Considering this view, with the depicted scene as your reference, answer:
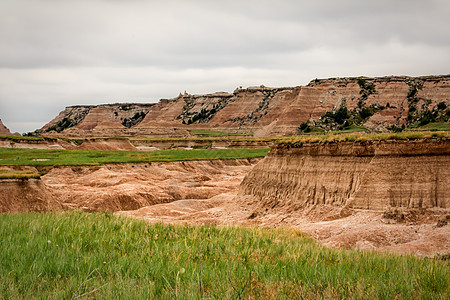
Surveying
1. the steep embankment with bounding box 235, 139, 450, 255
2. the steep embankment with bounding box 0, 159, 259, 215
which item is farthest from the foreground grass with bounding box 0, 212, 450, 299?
the steep embankment with bounding box 0, 159, 259, 215

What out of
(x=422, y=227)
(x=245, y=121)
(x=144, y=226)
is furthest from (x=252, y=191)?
(x=245, y=121)

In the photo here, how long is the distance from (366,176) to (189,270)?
14750 millimetres

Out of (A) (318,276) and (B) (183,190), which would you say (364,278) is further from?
(B) (183,190)

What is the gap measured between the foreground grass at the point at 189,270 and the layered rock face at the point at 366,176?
10818mm

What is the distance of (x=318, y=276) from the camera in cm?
721

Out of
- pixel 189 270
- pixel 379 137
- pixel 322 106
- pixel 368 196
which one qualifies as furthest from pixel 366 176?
pixel 322 106

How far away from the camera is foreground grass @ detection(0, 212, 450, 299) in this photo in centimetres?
640

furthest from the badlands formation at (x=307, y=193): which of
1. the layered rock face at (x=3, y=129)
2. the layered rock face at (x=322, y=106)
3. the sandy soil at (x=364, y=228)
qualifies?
the layered rock face at (x=3, y=129)

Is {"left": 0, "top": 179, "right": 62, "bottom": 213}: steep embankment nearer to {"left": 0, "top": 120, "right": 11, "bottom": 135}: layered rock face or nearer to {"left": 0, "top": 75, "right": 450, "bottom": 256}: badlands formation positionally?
{"left": 0, "top": 75, "right": 450, "bottom": 256}: badlands formation

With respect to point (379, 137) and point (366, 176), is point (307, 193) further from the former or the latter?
point (379, 137)

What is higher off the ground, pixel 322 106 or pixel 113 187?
pixel 322 106

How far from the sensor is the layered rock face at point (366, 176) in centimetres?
1891

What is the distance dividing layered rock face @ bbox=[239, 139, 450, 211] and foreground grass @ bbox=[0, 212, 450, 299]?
1082cm

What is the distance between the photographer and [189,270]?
7469mm
